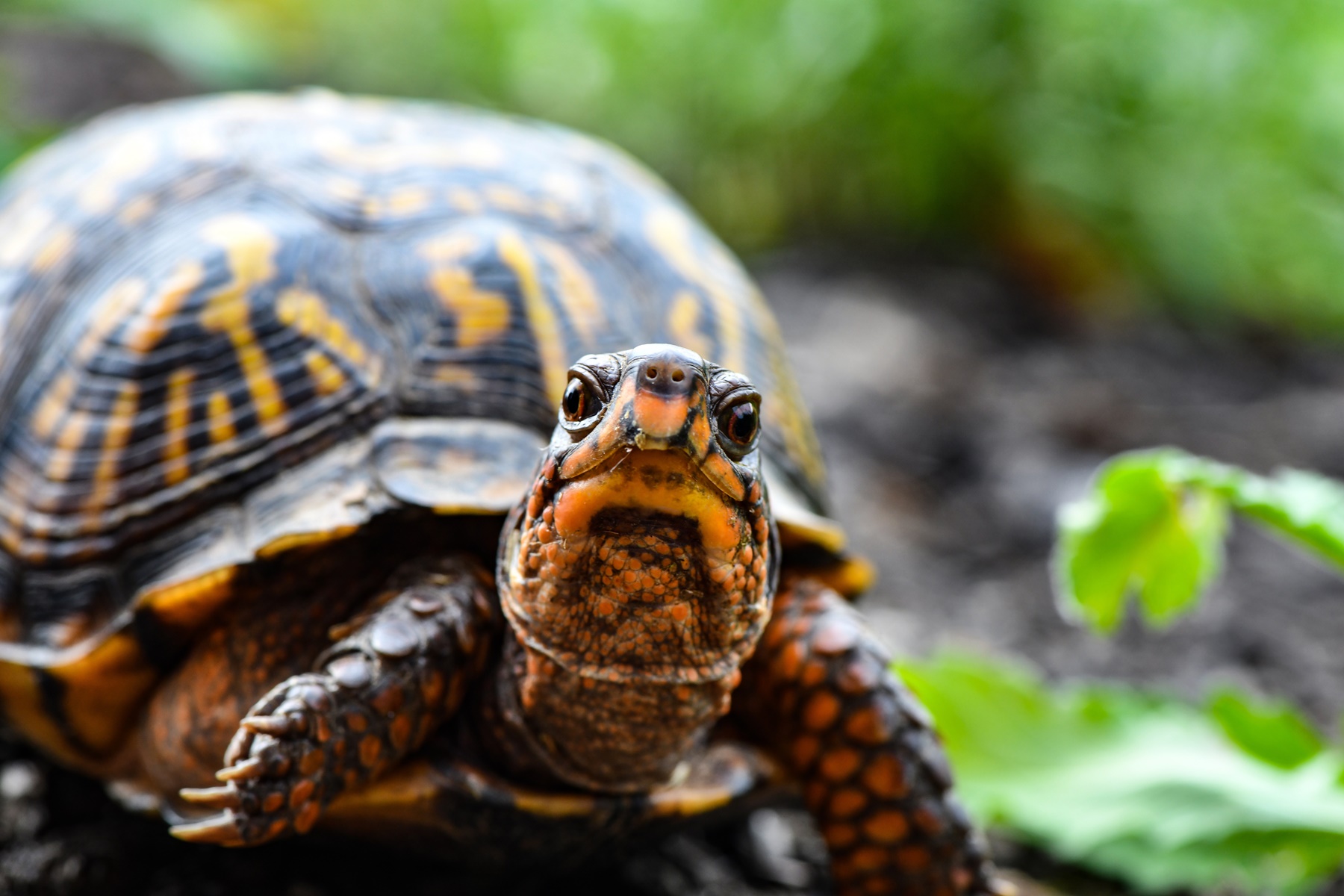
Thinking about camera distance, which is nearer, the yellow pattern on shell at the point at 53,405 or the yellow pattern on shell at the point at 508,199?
the yellow pattern on shell at the point at 53,405

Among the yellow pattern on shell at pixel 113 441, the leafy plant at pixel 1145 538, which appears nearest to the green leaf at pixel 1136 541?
the leafy plant at pixel 1145 538

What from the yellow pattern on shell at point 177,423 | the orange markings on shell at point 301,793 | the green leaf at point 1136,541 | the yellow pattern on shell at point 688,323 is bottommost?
the orange markings on shell at point 301,793

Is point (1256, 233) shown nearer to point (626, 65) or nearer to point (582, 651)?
point (626, 65)

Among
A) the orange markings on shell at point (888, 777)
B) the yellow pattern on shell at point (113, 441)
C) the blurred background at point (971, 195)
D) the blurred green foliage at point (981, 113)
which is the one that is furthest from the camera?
the blurred green foliage at point (981, 113)

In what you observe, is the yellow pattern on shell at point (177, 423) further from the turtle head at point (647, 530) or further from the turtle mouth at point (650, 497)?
the turtle mouth at point (650, 497)

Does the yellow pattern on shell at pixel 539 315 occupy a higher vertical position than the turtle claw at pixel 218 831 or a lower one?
higher

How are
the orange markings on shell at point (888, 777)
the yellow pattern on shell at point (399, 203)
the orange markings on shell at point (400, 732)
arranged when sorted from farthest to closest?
the yellow pattern on shell at point (399, 203) < the orange markings on shell at point (888, 777) < the orange markings on shell at point (400, 732)

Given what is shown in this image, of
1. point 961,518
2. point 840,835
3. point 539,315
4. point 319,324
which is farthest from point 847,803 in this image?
point 961,518

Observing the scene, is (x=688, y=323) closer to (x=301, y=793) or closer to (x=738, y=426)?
(x=738, y=426)

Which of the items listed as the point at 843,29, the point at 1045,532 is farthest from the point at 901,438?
the point at 843,29
